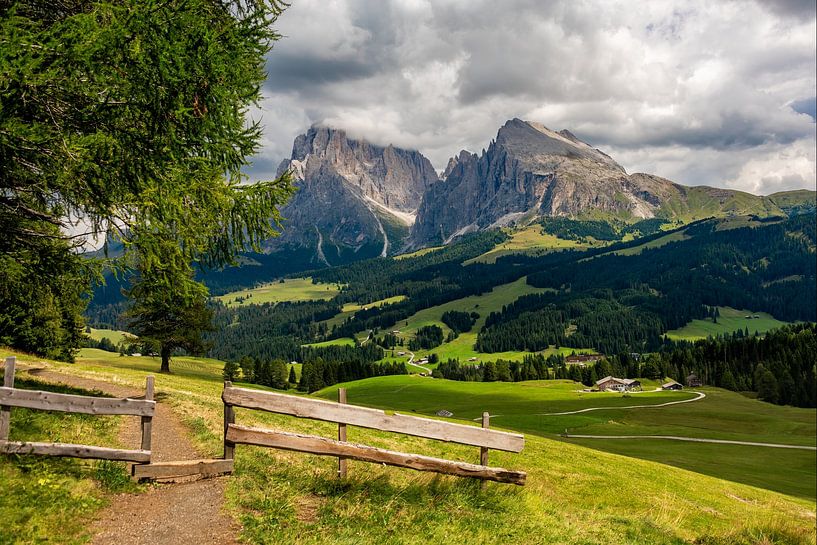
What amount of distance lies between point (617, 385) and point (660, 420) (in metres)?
78.0

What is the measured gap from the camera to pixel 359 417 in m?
13.8

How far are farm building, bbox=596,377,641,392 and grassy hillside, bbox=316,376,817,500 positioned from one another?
179 inches

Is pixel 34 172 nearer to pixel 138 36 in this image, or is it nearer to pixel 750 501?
pixel 138 36

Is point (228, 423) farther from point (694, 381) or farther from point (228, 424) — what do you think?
point (694, 381)

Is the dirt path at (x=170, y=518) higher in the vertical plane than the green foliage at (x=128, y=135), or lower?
lower

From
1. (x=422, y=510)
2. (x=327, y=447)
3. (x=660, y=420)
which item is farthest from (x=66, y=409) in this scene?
(x=660, y=420)

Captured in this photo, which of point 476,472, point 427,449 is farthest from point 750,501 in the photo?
point 476,472

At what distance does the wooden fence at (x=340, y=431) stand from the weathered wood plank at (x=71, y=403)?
7.36ft

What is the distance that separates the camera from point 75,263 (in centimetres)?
1529

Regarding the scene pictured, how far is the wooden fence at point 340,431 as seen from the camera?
13.2m

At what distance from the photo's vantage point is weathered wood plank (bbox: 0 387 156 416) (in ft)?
37.9

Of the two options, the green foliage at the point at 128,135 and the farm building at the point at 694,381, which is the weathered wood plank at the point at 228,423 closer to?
the green foliage at the point at 128,135

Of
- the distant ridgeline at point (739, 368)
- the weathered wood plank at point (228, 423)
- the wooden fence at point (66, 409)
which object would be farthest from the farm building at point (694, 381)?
the wooden fence at point (66, 409)

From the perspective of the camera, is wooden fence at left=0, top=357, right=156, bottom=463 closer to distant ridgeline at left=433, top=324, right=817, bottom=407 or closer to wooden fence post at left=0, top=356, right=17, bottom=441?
wooden fence post at left=0, top=356, right=17, bottom=441
